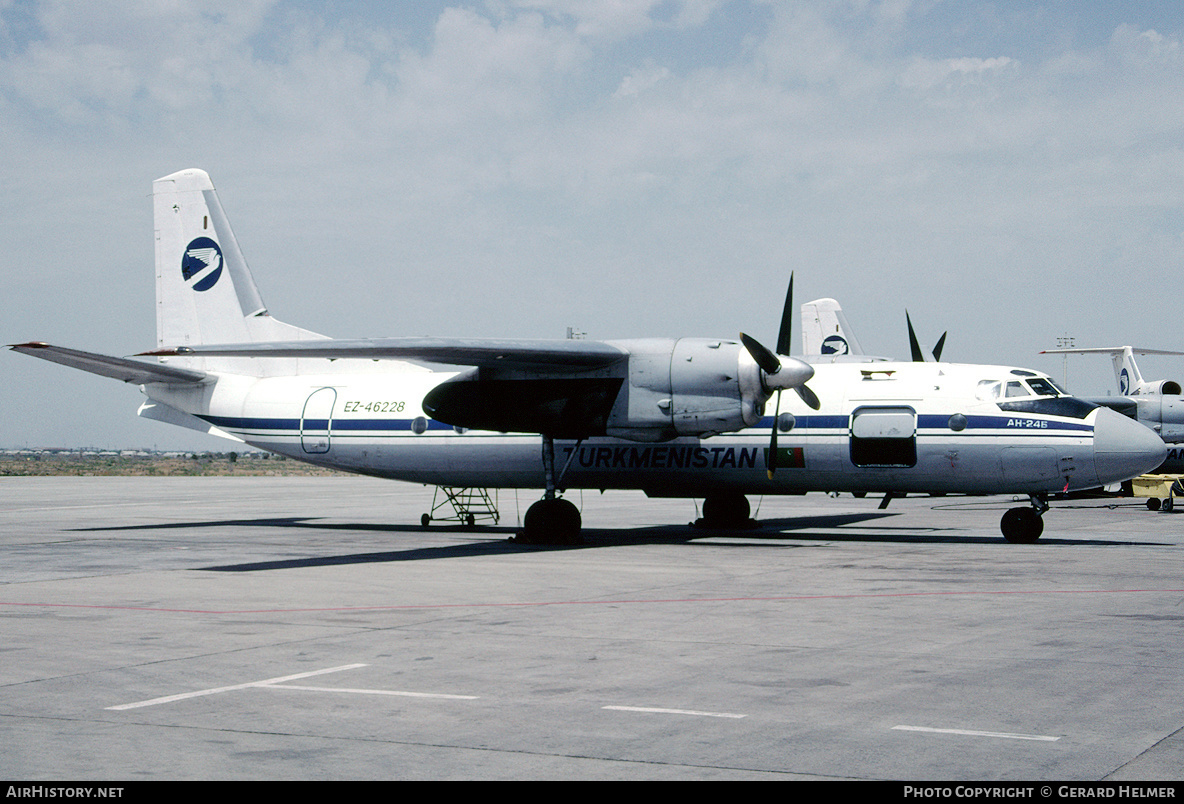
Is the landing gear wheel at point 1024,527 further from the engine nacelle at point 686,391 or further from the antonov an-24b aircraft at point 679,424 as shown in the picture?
the engine nacelle at point 686,391

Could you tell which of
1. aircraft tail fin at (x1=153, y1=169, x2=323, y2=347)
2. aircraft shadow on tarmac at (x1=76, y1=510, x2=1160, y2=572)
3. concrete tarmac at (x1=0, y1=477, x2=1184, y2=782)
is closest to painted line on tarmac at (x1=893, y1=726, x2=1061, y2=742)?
concrete tarmac at (x1=0, y1=477, x2=1184, y2=782)

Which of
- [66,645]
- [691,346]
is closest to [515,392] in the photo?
[691,346]

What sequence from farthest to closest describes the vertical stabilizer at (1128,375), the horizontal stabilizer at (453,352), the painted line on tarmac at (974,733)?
1. the vertical stabilizer at (1128,375)
2. the horizontal stabilizer at (453,352)
3. the painted line on tarmac at (974,733)

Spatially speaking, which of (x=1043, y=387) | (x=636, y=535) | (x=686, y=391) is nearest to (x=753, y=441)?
(x=686, y=391)

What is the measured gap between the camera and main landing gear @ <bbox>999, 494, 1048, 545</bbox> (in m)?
23.6

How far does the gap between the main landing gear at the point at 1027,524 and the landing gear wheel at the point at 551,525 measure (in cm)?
915

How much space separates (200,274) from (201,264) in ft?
0.90

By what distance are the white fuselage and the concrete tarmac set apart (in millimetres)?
1976

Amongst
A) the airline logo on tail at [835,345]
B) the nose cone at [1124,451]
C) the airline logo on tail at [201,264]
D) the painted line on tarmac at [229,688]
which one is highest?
the airline logo on tail at [201,264]

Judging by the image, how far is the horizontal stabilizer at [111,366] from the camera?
78.3 ft

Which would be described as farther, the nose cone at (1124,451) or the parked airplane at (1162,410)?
the parked airplane at (1162,410)

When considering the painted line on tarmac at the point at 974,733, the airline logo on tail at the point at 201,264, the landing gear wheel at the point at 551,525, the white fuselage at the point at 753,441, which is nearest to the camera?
the painted line on tarmac at the point at 974,733

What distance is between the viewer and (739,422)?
2291 cm

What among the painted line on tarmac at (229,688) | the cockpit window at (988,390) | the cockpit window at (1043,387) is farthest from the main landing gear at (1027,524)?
the painted line on tarmac at (229,688)
